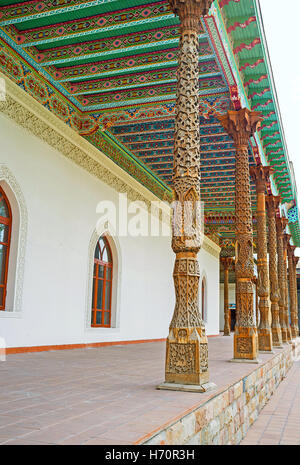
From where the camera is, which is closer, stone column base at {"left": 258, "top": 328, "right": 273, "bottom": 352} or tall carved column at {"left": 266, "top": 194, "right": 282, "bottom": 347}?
stone column base at {"left": 258, "top": 328, "right": 273, "bottom": 352}

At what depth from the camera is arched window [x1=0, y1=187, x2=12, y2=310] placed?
704 centimetres

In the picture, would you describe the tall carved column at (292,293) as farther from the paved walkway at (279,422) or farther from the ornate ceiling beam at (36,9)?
the ornate ceiling beam at (36,9)

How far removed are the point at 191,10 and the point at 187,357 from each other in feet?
11.3

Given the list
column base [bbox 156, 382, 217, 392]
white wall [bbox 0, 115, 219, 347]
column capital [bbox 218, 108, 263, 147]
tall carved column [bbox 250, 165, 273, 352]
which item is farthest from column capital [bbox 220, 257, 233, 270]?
column base [bbox 156, 382, 217, 392]

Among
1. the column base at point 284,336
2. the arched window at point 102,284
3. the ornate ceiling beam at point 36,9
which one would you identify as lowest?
the column base at point 284,336

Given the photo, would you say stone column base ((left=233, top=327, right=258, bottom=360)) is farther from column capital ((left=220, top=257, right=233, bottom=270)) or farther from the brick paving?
column capital ((left=220, top=257, right=233, bottom=270))

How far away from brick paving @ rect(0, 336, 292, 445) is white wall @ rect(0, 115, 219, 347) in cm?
183

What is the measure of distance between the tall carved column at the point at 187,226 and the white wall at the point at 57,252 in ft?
11.6

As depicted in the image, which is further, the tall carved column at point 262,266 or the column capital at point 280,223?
the column capital at point 280,223

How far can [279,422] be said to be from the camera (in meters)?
5.50

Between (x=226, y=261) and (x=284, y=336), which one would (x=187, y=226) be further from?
(x=226, y=261)

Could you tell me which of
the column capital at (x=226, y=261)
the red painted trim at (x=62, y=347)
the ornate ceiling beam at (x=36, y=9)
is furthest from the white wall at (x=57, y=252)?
the column capital at (x=226, y=261)

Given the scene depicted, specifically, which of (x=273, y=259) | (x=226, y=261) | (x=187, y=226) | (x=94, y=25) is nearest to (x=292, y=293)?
(x=226, y=261)

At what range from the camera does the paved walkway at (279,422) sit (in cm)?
453
